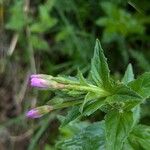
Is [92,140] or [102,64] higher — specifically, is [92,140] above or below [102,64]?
below

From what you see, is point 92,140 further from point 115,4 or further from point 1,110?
point 1,110

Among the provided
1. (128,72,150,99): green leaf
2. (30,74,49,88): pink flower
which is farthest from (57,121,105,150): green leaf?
(30,74,49,88): pink flower

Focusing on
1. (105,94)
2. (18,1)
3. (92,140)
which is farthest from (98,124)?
(18,1)

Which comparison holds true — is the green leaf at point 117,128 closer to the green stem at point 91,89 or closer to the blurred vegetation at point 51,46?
the green stem at point 91,89

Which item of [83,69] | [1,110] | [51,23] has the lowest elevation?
[1,110]

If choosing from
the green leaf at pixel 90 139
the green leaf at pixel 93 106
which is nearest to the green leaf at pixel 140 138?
the green leaf at pixel 90 139

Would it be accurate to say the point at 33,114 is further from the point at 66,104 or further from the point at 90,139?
the point at 90,139
